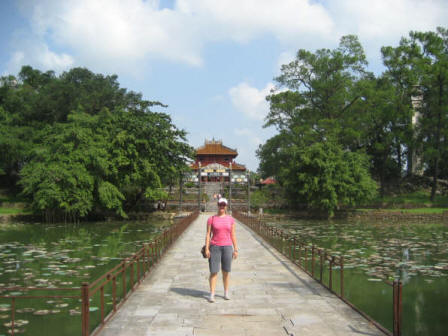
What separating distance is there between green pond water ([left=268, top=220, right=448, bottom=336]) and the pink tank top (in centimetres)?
282

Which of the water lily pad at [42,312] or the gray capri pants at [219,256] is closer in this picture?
the gray capri pants at [219,256]

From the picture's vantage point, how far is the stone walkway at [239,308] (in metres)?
6.10

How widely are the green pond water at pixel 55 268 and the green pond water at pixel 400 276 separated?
571 cm

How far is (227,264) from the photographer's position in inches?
304

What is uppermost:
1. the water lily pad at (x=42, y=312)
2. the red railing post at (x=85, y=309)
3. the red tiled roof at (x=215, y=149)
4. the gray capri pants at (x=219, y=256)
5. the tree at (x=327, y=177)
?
the red tiled roof at (x=215, y=149)

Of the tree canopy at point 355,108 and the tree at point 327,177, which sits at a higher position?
the tree canopy at point 355,108

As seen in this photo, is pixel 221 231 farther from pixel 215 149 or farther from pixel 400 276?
pixel 215 149

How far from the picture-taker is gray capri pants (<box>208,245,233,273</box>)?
300 inches

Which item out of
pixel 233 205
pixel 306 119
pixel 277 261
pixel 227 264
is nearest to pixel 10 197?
pixel 233 205

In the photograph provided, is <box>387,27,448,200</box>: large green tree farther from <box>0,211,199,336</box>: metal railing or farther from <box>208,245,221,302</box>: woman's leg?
<box>208,245,221,302</box>: woman's leg

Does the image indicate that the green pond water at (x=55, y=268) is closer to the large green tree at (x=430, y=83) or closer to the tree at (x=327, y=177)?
the tree at (x=327, y=177)

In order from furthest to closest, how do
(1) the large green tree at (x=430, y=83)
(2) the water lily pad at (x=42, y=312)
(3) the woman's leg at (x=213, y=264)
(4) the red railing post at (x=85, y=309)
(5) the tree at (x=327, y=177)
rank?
1. (1) the large green tree at (x=430, y=83)
2. (5) the tree at (x=327, y=177)
3. (2) the water lily pad at (x=42, y=312)
4. (3) the woman's leg at (x=213, y=264)
5. (4) the red railing post at (x=85, y=309)

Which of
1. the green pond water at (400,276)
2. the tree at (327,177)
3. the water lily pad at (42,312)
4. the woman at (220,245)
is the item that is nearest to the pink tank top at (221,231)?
the woman at (220,245)

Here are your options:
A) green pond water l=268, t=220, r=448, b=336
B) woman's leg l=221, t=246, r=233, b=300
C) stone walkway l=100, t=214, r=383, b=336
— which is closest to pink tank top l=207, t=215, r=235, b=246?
woman's leg l=221, t=246, r=233, b=300
